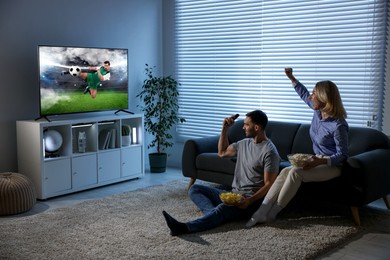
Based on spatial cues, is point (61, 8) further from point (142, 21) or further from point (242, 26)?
point (242, 26)

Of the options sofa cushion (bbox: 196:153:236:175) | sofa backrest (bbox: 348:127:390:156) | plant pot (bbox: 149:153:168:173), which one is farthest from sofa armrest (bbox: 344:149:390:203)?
plant pot (bbox: 149:153:168:173)

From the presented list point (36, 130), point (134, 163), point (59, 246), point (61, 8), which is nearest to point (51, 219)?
point (59, 246)

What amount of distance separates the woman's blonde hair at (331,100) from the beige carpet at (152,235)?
907mm

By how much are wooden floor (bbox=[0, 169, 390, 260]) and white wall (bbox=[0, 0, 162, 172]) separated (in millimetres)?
742

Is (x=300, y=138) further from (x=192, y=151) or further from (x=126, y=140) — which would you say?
(x=126, y=140)

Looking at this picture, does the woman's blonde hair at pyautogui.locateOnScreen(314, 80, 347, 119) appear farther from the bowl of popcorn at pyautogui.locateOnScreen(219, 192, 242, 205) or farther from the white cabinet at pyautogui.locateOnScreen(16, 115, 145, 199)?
the white cabinet at pyautogui.locateOnScreen(16, 115, 145, 199)

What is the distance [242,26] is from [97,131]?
2.14 metres

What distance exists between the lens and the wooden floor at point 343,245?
11.1 feet

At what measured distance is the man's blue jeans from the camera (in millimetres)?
3725

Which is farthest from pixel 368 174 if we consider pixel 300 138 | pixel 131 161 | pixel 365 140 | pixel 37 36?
pixel 37 36

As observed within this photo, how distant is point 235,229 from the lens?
12.5 feet

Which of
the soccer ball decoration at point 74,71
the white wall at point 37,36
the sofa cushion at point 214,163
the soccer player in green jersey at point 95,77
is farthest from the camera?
the soccer player in green jersey at point 95,77

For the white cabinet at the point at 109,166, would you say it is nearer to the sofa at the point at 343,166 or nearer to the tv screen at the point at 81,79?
the tv screen at the point at 81,79

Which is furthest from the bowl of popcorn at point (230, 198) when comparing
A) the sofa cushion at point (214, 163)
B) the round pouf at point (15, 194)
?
the round pouf at point (15, 194)
